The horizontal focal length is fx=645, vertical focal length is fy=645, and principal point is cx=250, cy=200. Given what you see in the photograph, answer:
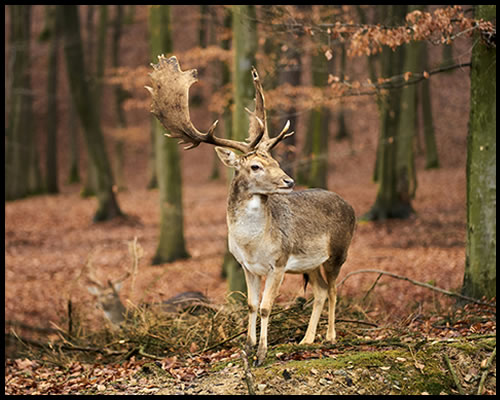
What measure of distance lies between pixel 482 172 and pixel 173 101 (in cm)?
457

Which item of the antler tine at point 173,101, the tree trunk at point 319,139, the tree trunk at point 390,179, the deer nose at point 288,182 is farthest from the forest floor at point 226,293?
the antler tine at point 173,101

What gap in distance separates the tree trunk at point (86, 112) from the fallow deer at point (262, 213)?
15811 millimetres

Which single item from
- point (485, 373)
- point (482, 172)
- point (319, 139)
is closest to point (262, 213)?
point (485, 373)

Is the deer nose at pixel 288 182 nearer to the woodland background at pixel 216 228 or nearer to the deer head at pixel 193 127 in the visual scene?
the deer head at pixel 193 127

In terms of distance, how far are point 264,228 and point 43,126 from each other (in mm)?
37088

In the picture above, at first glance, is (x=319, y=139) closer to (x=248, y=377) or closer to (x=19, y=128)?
(x=19, y=128)

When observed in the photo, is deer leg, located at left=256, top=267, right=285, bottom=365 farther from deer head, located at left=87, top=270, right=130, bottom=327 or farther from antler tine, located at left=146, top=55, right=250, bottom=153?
deer head, located at left=87, top=270, right=130, bottom=327

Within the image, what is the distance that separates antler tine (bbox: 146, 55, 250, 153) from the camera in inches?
261

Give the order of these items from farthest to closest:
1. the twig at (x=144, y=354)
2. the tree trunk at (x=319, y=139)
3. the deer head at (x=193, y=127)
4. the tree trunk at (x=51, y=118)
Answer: the tree trunk at (x=51, y=118) → the tree trunk at (x=319, y=139) → the twig at (x=144, y=354) → the deer head at (x=193, y=127)

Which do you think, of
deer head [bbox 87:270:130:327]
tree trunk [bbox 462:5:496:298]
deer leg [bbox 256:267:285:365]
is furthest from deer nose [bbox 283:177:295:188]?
deer head [bbox 87:270:130:327]

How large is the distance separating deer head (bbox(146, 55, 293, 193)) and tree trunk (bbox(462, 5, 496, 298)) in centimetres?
353

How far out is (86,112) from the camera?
21.7 metres

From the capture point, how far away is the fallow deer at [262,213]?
632 cm

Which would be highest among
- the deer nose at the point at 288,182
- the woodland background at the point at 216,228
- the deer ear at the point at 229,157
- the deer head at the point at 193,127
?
the deer head at the point at 193,127
